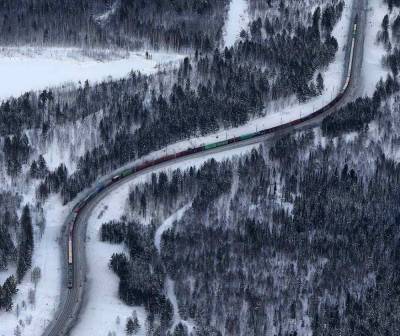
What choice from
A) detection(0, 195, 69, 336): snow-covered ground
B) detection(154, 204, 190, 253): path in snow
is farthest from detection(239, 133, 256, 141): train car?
detection(0, 195, 69, 336): snow-covered ground

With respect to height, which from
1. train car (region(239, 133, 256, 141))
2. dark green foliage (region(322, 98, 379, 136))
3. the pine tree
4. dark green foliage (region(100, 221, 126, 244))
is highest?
dark green foliage (region(322, 98, 379, 136))

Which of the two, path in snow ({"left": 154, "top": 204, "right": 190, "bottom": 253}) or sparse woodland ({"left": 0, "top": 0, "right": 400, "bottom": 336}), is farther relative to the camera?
path in snow ({"left": 154, "top": 204, "right": 190, "bottom": 253})

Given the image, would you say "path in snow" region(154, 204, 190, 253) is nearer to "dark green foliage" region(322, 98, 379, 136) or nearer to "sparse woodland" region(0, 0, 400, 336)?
"sparse woodland" region(0, 0, 400, 336)

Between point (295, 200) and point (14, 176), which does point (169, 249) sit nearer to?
point (295, 200)

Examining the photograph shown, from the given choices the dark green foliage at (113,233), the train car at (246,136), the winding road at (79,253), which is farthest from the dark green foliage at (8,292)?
the train car at (246,136)

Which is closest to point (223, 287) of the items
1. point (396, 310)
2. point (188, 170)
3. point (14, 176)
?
point (396, 310)

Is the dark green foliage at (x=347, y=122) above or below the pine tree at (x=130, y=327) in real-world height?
above

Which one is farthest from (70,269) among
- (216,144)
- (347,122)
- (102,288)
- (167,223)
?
(347,122)

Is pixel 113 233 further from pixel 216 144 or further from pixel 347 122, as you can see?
pixel 347 122

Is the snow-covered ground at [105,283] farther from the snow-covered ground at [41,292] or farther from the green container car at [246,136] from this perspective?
the green container car at [246,136]
